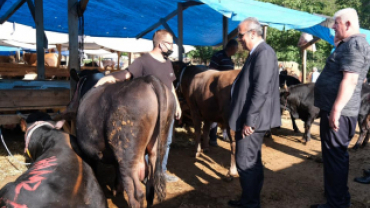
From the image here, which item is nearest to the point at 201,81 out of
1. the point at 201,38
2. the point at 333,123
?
the point at 333,123

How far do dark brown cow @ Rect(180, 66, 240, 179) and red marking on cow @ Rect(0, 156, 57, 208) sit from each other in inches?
103

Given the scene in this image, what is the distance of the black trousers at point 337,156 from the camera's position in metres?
3.11

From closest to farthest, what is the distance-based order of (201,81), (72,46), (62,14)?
(72,46)
(201,81)
(62,14)

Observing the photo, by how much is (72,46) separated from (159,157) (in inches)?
105

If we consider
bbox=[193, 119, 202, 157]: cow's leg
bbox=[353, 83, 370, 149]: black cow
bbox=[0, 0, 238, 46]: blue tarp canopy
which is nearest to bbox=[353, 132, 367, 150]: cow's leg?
bbox=[353, 83, 370, 149]: black cow

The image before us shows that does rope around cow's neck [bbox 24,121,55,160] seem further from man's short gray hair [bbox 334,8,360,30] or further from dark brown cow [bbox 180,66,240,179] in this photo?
man's short gray hair [bbox 334,8,360,30]

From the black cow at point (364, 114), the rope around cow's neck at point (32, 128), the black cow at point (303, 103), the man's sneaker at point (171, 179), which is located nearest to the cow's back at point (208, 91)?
the man's sneaker at point (171, 179)

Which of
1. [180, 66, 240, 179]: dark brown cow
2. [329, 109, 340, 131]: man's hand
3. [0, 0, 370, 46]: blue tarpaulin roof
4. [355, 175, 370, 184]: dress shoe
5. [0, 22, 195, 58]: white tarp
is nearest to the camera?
[329, 109, 340, 131]: man's hand

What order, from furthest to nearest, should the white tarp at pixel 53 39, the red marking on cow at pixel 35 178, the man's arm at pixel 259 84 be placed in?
the white tarp at pixel 53 39
the man's arm at pixel 259 84
the red marking on cow at pixel 35 178

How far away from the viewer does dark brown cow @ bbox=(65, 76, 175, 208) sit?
2699mm

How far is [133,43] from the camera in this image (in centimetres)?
1552

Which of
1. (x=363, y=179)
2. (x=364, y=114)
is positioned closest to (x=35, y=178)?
(x=363, y=179)

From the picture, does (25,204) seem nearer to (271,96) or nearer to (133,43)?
(271,96)

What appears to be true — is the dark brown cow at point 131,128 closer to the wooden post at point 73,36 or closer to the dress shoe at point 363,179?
the wooden post at point 73,36
